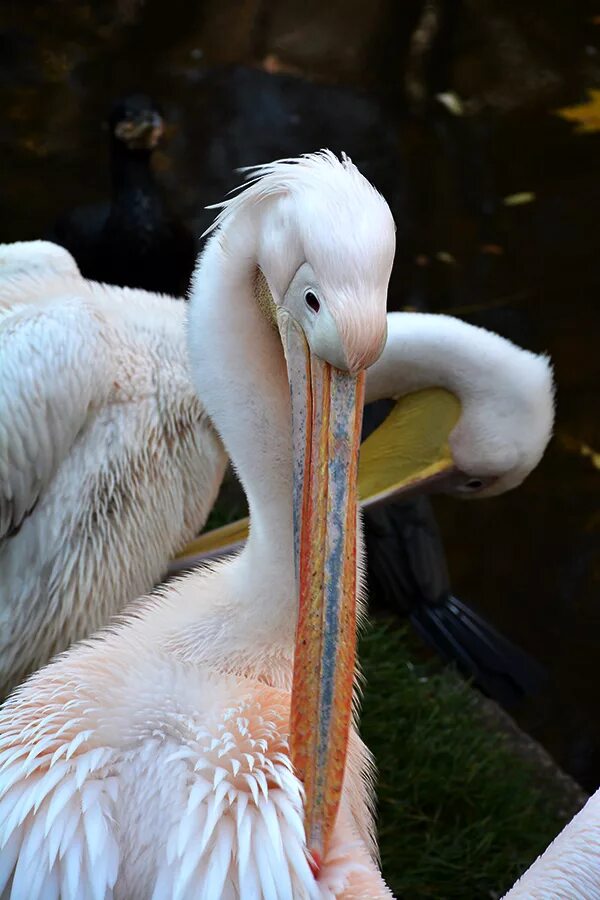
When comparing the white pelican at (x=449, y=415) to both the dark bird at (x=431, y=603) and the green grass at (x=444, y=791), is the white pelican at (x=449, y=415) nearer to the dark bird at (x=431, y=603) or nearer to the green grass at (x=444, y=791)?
the dark bird at (x=431, y=603)

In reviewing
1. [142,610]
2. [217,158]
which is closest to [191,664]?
[142,610]

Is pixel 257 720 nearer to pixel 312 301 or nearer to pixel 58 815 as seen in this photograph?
pixel 58 815

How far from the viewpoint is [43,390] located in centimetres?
237

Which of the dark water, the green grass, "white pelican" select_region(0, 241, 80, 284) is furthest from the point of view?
the dark water

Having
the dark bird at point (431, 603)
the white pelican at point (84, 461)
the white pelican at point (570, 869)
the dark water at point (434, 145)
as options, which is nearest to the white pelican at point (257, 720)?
the white pelican at point (570, 869)

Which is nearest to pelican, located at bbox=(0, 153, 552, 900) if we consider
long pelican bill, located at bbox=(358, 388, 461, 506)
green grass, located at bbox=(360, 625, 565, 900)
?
long pelican bill, located at bbox=(358, 388, 461, 506)

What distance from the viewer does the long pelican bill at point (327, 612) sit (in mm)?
1579

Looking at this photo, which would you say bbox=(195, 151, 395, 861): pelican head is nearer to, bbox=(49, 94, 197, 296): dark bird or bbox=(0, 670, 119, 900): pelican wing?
bbox=(0, 670, 119, 900): pelican wing

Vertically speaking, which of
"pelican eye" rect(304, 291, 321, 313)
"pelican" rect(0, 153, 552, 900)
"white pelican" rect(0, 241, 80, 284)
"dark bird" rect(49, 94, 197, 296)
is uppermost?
"dark bird" rect(49, 94, 197, 296)

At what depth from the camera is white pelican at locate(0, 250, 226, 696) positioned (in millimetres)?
2381

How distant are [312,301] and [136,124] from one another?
98.4 inches

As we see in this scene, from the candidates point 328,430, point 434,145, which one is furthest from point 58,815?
point 434,145

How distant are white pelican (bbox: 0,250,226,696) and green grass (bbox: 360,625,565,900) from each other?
839 mm

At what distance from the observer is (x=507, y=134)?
A: 19.2 ft
